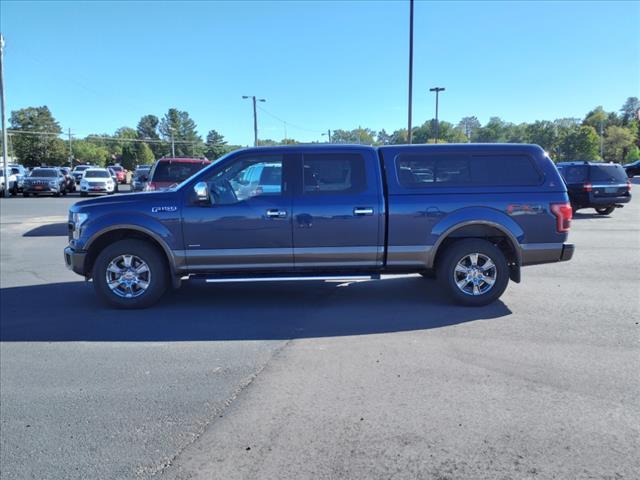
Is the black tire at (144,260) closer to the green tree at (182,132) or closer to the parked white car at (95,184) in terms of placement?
the parked white car at (95,184)

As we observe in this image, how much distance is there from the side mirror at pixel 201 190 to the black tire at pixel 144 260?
938 mm

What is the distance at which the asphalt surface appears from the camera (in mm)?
3104

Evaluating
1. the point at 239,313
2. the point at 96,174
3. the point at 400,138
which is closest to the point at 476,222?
the point at 239,313

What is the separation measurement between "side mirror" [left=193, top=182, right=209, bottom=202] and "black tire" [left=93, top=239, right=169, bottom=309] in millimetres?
938

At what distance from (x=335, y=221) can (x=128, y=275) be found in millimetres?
2658

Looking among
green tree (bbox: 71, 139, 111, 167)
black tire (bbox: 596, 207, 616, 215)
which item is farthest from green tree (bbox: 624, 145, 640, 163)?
green tree (bbox: 71, 139, 111, 167)

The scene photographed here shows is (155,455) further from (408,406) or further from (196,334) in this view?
(196,334)

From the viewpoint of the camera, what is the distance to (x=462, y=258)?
643cm

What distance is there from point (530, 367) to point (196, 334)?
3.31 m

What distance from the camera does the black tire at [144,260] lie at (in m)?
6.38

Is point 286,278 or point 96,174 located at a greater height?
point 96,174

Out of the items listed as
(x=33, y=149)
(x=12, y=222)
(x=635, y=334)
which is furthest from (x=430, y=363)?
(x=33, y=149)

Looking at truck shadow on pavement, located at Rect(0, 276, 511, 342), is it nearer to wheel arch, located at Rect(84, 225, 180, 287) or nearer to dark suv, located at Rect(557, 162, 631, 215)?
wheel arch, located at Rect(84, 225, 180, 287)

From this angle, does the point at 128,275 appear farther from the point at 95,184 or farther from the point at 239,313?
the point at 95,184
